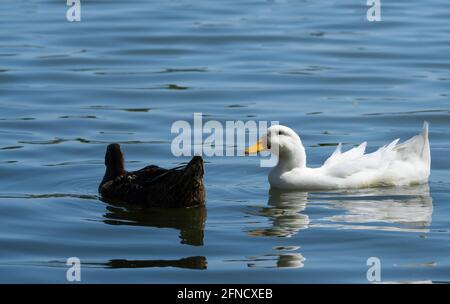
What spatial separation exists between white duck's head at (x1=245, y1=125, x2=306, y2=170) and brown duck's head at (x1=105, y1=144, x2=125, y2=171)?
1.39 meters

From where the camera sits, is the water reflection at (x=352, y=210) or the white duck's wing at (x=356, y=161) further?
the white duck's wing at (x=356, y=161)

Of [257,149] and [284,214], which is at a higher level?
[257,149]

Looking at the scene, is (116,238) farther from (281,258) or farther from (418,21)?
(418,21)

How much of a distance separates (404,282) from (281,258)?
122 cm

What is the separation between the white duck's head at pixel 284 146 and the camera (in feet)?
45.9

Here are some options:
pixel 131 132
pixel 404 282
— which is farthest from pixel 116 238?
pixel 131 132

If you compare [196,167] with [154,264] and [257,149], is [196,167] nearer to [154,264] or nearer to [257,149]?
[257,149]

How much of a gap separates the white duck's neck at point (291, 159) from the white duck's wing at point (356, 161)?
271mm

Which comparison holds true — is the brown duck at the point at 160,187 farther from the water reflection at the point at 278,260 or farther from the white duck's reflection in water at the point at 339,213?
the water reflection at the point at 278,260

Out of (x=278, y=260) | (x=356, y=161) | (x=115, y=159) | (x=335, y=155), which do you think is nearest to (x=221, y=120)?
(x=335, y=155)

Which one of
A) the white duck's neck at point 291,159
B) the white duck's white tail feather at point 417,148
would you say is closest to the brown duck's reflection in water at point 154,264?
Answer: the white duck's neck at point 291,159

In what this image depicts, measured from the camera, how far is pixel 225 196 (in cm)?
1352

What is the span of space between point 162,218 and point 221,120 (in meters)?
4.46

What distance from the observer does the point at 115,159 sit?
13.7 metres
